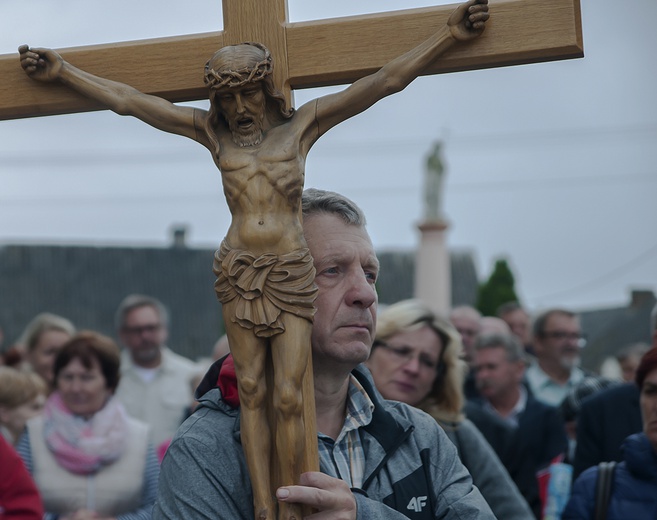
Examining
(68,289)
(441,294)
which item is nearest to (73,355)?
(441,294)

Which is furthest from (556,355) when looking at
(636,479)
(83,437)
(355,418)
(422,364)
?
(355,418)

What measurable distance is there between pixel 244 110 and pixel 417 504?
1.07m

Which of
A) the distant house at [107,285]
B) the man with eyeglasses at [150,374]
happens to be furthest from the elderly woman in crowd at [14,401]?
the distant house at [107,285]

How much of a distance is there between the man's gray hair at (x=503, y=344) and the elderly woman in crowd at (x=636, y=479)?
6.77 ft

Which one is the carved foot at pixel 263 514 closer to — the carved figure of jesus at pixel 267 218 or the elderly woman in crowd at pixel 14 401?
the carved figure of jesus at pixel 267 218

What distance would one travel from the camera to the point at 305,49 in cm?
286

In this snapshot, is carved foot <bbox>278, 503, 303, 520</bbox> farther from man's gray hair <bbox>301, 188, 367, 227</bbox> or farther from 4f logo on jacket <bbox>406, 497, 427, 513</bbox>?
man's gray hair <bbox>301, 188, 367, 227</bbox>

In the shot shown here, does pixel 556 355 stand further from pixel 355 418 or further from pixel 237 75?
pixel 237 75

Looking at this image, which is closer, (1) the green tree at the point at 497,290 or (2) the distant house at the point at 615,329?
(2) the distant house at the point at 615,329

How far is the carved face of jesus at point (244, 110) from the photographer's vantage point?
8.61ft

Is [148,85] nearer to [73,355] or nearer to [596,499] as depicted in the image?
[596,499]

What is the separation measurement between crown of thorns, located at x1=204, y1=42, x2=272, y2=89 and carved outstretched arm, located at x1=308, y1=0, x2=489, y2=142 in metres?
0.20

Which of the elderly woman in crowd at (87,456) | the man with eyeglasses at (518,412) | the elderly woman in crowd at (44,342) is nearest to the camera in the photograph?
the elderly woman in crowd at (87,456)

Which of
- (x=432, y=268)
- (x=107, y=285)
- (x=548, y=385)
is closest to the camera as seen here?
(x=548, y=385)
